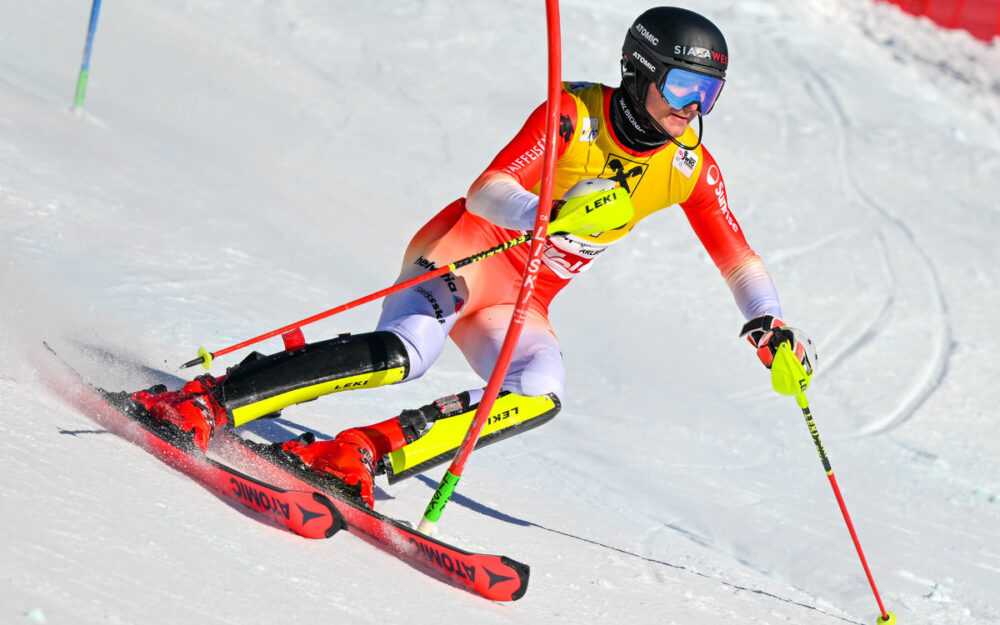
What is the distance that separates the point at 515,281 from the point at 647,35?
102 centimetres

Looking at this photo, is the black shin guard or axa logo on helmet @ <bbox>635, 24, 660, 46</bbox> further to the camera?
axa logo on helmet @ <bbox>635, 24, 660, 46</bbox>

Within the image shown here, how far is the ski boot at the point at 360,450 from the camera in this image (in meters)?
3.32

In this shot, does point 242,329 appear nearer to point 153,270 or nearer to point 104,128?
point 153,270

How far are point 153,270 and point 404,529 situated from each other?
3100 millimetres

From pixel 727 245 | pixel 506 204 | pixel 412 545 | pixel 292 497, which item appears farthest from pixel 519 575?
pixel 727 245

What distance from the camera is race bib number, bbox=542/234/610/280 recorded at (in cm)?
388

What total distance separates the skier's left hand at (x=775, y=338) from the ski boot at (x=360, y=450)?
4.12 feet

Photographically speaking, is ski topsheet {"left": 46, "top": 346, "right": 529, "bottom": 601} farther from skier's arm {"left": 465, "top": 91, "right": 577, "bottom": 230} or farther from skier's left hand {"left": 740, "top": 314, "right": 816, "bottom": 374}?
skier's left hand {"left": 740, "top": 314, "right": 816, "bottom": 374}

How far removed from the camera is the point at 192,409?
3.25 m

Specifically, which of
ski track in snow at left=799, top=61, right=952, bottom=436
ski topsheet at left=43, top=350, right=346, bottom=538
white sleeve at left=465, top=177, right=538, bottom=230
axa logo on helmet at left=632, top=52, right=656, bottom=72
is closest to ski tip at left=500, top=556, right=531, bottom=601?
ski topsheet at left=43, top=350, right=346, bottom=538

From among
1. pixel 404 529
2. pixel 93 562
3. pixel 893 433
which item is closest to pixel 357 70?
pixel 893 433

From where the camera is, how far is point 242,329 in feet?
17.3

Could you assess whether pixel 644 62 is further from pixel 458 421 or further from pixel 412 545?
pixel 412 545

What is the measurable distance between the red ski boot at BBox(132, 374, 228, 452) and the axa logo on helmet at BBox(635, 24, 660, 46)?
6.12 feet
